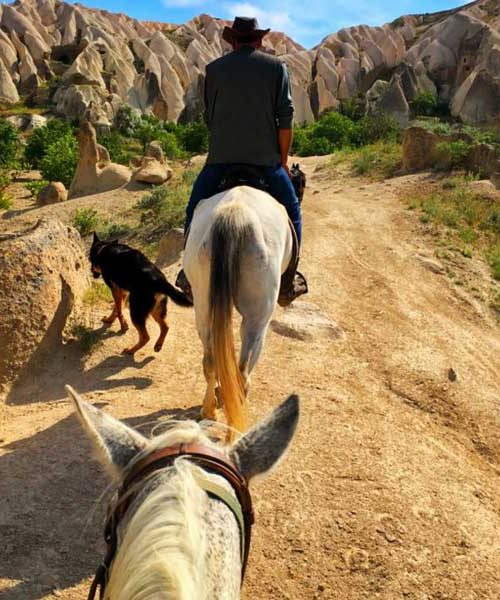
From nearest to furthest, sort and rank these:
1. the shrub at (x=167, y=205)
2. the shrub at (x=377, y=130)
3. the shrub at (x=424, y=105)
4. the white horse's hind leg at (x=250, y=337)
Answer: the white horse's hind leg at (x=250, y=337) → the shrub at (x=167, y=205) → the shrub at (x=377, y=130) → the shrub at (x=424, y=105)

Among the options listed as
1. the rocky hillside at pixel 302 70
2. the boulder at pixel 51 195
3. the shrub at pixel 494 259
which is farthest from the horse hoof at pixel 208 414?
the rocky hillside at pixel 302 70

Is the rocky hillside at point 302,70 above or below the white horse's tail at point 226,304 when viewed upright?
above

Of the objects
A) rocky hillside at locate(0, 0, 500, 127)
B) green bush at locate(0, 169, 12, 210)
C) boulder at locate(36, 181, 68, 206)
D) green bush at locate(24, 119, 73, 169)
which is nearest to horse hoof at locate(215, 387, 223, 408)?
boulder at locate(36, 181, 68, 206)

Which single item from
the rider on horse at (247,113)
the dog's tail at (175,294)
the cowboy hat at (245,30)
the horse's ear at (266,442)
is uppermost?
the cowboy hat at (245,30)

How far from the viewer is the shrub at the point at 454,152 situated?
14195mm

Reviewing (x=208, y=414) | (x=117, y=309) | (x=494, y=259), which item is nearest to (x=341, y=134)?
(x=494, y=259)

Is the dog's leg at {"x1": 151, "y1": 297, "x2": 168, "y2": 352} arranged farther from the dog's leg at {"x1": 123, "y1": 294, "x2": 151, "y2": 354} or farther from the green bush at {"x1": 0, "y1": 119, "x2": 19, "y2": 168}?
the green bush at {"x1": 0, "y1": 119, "x2": 19, "y2": 168}

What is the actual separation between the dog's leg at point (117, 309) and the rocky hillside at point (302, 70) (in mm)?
23864

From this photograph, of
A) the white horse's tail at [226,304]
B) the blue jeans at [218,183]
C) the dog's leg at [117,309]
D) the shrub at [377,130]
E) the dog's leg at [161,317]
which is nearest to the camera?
the white horse's tail at [226,304]

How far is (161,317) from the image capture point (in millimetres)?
6008

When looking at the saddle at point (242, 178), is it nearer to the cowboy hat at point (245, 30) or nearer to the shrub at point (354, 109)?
the cowboy hat at point (245, 30)

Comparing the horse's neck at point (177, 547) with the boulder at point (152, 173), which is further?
the boulder at point (152, 173)

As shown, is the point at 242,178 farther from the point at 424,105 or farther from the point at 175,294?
the point at 424,105

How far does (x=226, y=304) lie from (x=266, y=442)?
6.55 feet
